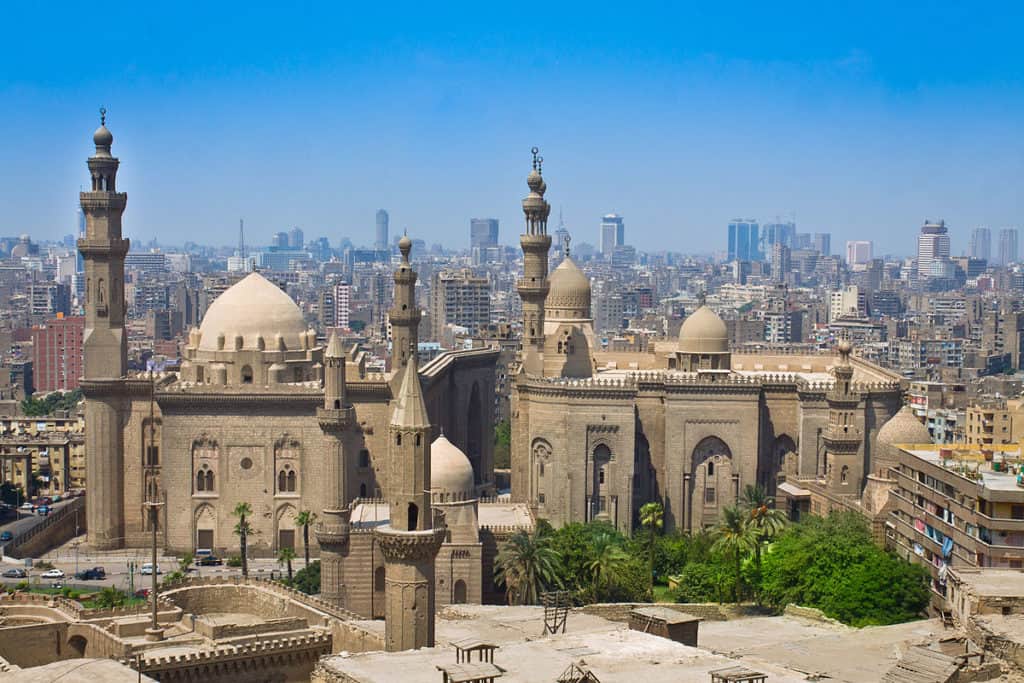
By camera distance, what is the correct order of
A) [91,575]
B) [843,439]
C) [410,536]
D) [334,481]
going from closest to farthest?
[410,536]
[334,481]
[91,575]
[843,439]

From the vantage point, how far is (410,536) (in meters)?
31.6

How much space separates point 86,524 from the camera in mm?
55125

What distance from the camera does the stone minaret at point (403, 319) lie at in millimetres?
49500

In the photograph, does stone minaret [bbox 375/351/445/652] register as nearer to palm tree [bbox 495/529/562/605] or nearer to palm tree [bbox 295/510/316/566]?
palm tree [bbox 495/529/562/605]

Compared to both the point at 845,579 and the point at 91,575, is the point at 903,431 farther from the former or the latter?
the point at 91,575

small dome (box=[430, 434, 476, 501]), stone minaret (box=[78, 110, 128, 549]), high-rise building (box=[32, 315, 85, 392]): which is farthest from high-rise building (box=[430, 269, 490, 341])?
small dome (box=[430, 434, 476, 501])

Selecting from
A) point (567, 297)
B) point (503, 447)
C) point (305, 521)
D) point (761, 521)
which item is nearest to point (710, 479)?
point (761, 521)

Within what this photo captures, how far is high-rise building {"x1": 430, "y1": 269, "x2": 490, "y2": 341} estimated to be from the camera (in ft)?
486

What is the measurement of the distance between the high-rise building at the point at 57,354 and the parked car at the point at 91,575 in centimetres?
6802

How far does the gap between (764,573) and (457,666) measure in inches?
710

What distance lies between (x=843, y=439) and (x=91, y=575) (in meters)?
23.5

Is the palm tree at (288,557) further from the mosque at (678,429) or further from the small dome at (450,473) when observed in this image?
the mosque at (678,429)

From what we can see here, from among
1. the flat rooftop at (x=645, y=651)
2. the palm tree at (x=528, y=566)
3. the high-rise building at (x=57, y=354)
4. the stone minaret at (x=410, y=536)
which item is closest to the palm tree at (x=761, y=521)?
the flat rooftop at (x=645, y=651)

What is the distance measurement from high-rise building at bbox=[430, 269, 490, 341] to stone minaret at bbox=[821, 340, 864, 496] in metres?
95.7
